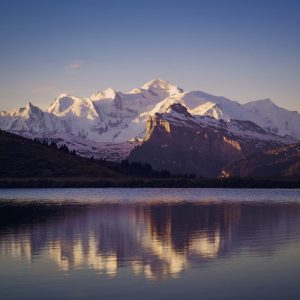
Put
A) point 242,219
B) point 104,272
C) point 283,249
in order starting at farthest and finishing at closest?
point 242,219 → point 283,249 → point 104,272

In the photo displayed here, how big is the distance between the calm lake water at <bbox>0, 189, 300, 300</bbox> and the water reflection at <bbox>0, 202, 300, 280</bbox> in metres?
0.08

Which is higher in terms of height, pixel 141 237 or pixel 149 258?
pixel 141 237

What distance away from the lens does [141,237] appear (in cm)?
6975

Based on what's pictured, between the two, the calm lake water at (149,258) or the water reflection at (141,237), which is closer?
the calm lake water at (149,258)

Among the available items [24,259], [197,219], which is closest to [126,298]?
[24,259]

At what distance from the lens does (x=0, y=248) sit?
60.8m

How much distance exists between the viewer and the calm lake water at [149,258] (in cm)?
4178

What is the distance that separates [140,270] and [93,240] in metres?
18.7

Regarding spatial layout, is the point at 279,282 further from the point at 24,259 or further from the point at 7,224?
the point at 7,224

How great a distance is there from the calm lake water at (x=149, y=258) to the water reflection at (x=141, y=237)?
81mm

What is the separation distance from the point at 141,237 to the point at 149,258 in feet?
51.1

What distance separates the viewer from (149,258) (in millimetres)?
54188

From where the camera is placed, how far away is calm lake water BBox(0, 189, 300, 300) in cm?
4178

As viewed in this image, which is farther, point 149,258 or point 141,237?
point 141,237
